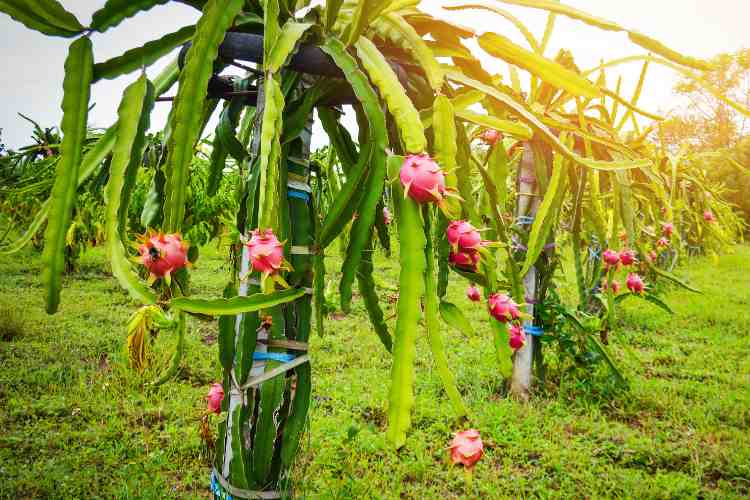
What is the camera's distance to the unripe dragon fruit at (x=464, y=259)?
28.4 inches

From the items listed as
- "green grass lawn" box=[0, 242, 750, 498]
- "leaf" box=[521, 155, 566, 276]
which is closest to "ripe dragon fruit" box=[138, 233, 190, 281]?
"green grass lawn" box=[0, 242, 750, 498]

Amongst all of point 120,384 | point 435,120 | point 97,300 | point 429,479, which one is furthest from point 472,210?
point 97,300

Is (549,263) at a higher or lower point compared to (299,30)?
lower

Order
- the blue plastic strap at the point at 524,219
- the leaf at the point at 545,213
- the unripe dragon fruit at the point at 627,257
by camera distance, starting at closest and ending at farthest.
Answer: the leaf at the point at 545,213, the unripe dragon fruit at the point at 627,257, the blue plastic strap at the point at 524,219

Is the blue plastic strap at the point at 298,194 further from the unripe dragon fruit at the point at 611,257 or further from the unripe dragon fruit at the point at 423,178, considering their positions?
the unripe dragon fruit at the point at 611,257

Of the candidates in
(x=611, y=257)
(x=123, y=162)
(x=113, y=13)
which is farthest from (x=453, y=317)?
(x=611, y=257)

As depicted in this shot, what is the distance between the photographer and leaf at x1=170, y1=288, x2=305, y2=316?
2.01 feet

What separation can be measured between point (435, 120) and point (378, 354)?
2160mm

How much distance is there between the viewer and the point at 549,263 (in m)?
2.00

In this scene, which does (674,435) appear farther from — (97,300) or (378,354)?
(97,300)

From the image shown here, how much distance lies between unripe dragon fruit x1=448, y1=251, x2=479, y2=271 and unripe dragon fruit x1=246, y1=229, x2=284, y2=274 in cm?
25

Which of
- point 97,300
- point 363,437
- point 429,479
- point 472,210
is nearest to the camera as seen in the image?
point 472,210

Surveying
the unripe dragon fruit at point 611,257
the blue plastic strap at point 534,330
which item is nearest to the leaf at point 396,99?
the unripe dragon fruit at point 611,257

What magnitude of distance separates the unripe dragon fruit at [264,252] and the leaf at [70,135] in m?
0.26
